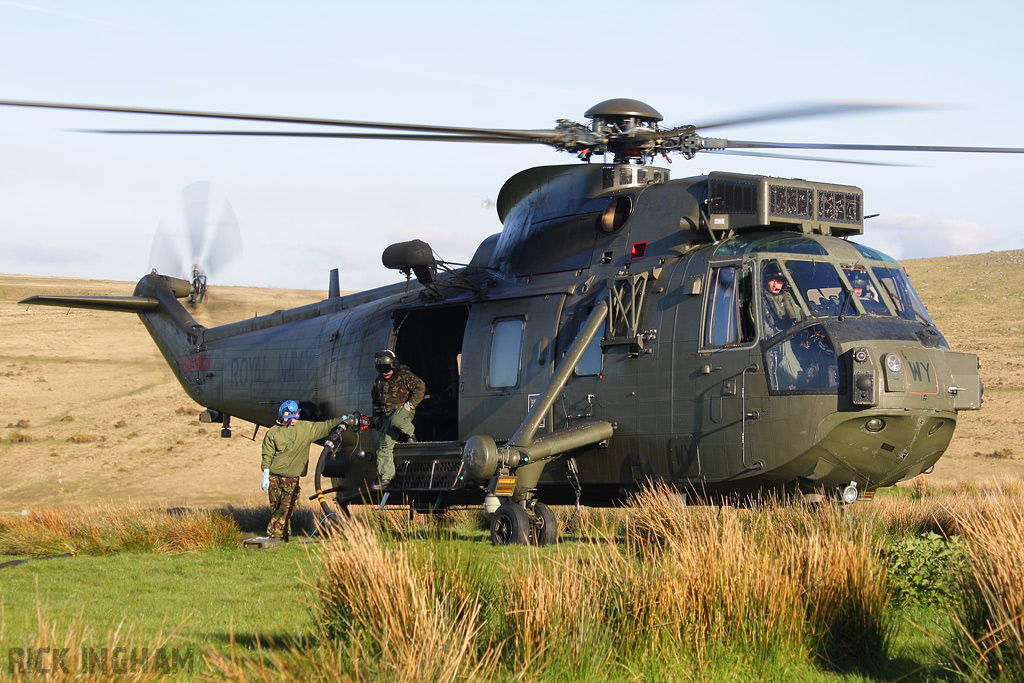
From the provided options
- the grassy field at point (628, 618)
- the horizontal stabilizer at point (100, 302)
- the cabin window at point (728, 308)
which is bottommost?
the grassy field at point (628, 618)

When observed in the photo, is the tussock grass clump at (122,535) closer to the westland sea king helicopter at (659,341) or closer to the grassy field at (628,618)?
the westland sea king helicopter at (659,341)

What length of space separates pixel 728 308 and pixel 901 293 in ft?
6.83

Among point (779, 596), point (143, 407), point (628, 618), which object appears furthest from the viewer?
point (143, 407)

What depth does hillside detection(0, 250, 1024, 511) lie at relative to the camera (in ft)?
101

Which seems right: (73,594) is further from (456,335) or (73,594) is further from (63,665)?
(456,335)

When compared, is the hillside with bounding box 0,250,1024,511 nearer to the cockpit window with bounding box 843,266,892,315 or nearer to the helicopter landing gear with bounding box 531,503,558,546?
the helicopter landing gear with bounding box 531,503,558,546

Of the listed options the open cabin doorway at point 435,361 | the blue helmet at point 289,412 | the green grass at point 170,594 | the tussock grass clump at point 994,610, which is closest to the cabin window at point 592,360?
the open cabin doorway at point 435,361

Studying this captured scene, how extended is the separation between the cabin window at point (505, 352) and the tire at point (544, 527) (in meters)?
1.80

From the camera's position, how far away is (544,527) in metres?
12.4

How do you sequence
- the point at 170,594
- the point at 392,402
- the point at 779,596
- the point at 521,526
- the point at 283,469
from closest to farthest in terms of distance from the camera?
the point at 779,596 → the point at 170,594 → the point at 521,526 → the point at 283,469 → the point at 392,402

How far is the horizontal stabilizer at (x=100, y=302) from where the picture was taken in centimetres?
1866

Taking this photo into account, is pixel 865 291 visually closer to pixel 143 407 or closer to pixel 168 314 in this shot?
pixel 168 314

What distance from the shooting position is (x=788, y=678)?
660cm

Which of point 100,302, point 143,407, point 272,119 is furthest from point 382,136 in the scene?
point 143,407
